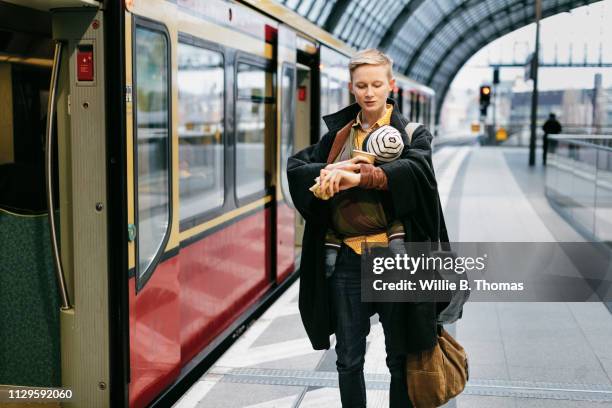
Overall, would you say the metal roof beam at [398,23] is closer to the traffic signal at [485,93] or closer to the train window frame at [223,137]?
the traffic signal at [485,93]

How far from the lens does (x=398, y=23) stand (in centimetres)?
4303

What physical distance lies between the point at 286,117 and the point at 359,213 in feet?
13.0

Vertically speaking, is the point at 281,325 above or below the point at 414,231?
below

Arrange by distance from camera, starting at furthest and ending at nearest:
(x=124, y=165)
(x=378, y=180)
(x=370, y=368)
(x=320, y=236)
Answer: (x=370, y=368)
(x=124, y=165)
(x=320, y=236)
(x=378, y=180)

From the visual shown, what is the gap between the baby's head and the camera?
3.08 metres

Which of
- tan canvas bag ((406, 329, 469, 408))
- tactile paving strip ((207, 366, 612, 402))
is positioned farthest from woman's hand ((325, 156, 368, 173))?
tactile paving strip ((207, 366, 612, 402))

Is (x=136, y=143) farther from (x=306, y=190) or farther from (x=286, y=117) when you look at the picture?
(x=286, y=117)

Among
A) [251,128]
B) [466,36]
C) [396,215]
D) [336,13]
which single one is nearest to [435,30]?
[466,36]

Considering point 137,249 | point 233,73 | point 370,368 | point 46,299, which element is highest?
point 233,73

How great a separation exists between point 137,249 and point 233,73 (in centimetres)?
206

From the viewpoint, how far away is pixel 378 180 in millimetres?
3012

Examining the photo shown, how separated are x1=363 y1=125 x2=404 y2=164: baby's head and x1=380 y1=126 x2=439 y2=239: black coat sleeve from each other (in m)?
0.04

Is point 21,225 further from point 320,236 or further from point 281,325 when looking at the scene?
point 281,325

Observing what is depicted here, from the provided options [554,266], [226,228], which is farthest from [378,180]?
[554,266]
